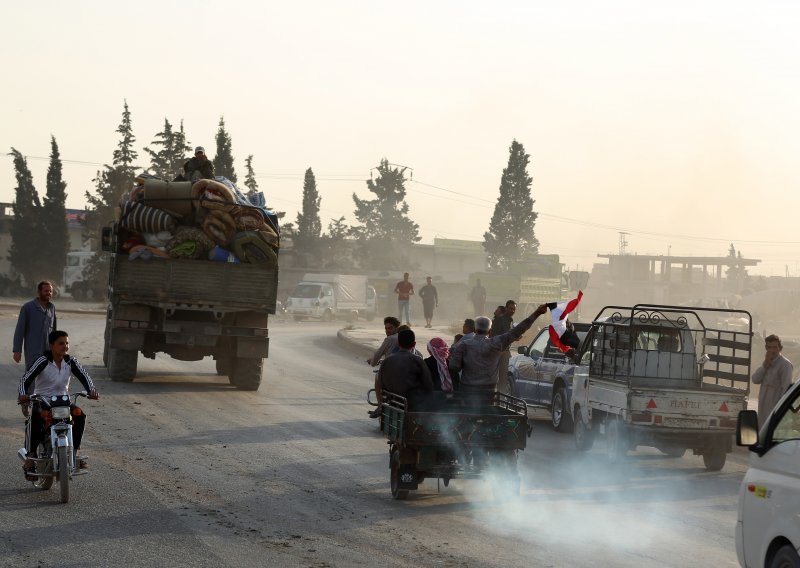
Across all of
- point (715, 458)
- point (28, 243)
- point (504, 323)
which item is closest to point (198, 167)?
point (504, 323)

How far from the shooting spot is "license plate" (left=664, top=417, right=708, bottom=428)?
1375cm

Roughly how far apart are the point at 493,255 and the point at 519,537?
77189mm

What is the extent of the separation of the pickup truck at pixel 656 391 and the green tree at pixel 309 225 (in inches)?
3133

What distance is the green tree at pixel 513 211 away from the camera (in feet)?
277

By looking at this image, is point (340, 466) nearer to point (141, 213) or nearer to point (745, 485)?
point (745, 485)

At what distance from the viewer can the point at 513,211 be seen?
84.5 meters

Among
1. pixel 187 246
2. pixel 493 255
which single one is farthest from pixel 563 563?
pixel 493 255

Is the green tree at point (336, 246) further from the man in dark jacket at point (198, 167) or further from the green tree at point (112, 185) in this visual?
the man in dark jacket at point (198, 167)

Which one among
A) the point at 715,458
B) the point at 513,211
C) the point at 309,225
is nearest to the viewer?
the point at 715,458

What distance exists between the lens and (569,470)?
527 inches

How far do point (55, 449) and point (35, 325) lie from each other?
4251 mm

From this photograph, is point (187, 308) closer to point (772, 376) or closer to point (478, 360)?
point (478, 360)

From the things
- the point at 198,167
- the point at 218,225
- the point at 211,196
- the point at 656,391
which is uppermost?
the point at 198,167

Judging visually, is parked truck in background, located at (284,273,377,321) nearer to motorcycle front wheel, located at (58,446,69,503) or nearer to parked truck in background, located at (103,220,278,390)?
parked truck in background, located at (103,220,278,390)
